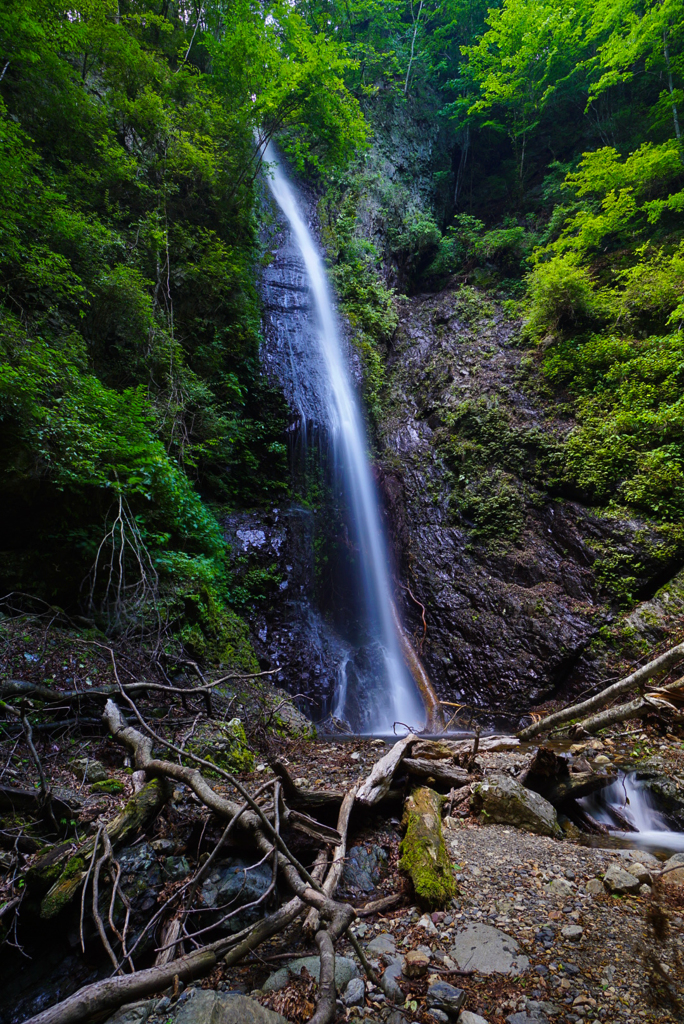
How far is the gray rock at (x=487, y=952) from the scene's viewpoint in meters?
1.90

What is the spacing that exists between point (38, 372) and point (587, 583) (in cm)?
857

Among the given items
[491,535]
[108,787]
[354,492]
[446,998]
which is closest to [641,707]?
[446,998]

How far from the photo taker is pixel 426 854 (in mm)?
2676

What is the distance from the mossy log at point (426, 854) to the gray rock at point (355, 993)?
639mm

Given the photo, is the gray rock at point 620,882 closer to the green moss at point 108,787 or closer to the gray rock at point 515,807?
the gray rock at point 515,807

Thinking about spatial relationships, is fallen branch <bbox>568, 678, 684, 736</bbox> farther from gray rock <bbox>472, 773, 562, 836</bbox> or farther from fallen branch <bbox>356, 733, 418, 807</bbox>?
fallen branch <bbox>356, 733, 418, 807</bbox>

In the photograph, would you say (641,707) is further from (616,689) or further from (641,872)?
(641,872)

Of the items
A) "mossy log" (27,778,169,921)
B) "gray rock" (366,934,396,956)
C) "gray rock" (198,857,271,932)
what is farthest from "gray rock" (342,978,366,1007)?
"mossy log" (27,778,169,921)

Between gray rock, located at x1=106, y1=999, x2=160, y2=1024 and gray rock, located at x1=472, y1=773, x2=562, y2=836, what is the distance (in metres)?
2.55

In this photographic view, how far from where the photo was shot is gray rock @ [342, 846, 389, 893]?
2.76 meters

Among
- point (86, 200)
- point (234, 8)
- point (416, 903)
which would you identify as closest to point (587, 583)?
point (416, 903)

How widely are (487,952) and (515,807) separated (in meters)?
1.43

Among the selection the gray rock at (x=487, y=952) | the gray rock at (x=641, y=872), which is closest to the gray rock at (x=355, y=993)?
the gray rock at (x=487, y=952)

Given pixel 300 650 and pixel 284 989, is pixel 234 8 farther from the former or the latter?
pixel 284 989
